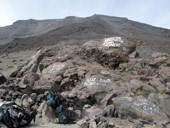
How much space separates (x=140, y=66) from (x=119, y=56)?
5.04 ft

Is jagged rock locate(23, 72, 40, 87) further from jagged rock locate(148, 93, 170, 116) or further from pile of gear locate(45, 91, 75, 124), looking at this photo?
jagged rock locate(148, 93, 170, 116)

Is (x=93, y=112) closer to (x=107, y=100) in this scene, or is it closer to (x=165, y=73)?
(x=107, y=100)

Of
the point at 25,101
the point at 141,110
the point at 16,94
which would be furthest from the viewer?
the point at 16,94

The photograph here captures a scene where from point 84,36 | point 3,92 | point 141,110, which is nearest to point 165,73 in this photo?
point 141,110

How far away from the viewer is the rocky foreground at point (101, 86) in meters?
6.63

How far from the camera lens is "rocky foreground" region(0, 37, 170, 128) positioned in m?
6.63

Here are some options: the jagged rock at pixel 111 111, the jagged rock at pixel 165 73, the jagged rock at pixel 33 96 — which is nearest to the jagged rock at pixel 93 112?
the jagged rock at pixel 111 111

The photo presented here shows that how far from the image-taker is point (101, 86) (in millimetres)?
8133

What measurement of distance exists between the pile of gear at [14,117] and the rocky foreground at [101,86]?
744 millimetres

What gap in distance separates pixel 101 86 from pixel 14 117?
414 cm

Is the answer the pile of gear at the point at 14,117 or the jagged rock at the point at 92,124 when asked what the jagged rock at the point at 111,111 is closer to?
the jagged rock at the point at 92,124

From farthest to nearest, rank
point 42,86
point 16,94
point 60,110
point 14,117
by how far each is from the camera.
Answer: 1. point 42,86
2. point 16,94
3. point 60,110
4. point 14,117

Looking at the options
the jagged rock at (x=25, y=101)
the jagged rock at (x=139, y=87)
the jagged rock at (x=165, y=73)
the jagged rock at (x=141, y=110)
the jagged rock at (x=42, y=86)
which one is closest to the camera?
the jagged rock at (x=141, y=110)

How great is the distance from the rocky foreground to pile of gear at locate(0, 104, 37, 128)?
0.74 meters
